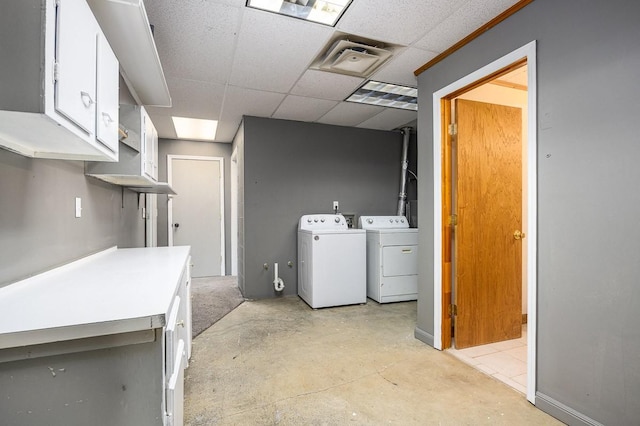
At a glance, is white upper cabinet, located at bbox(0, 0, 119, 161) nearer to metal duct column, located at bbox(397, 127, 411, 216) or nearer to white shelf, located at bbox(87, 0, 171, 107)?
white shelf, located at bbox(87, 0, 171, 107)

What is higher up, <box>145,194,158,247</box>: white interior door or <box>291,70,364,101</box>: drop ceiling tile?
<box>291,70,364,101</box>: drop ceiling tile

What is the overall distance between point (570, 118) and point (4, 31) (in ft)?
7.28

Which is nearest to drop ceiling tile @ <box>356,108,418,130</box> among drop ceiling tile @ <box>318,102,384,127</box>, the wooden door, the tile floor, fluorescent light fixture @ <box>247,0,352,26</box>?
drop ceiling tile @ <box>318,102,384,127</box>

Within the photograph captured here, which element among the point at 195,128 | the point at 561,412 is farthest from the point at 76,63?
the point at 195,128

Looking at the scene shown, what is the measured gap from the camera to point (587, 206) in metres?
1.52

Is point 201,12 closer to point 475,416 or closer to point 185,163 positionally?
point 475,416

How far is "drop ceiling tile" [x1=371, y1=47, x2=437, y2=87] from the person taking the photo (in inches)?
95.6

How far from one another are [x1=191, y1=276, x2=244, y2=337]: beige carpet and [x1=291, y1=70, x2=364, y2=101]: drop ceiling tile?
2.48m

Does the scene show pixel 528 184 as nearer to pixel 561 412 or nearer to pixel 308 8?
pixel 561 412

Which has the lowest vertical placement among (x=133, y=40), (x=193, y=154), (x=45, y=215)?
(x=45, y=215)

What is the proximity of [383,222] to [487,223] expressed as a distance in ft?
5.97

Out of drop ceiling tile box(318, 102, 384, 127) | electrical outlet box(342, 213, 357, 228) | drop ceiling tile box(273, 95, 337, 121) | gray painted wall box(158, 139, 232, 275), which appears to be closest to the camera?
drop ceiling tile box(273, 95, 337, 121)

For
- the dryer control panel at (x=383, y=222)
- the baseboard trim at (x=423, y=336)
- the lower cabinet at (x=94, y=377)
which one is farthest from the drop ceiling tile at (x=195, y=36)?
the baseboard trim at (x=423, y=336)

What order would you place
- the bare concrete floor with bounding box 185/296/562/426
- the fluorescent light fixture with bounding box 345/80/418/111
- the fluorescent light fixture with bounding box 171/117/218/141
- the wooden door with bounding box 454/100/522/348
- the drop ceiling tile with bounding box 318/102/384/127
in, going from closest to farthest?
the bare concrete floor with bounding box 185/296/562/426 → the wooden door with bounding box 454/100/522/348 → the fluorescent light fixture with bounding box 345/80/418/111 → the drop ceiling tile with bounding box 318/102/384/127 → the fluorescent light fixture with bounding box 171/117/218/141
